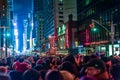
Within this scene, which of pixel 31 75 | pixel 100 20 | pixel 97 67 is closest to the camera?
pixel 31 75

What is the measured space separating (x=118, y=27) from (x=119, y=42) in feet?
20.1

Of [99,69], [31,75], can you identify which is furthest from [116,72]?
[31,75]

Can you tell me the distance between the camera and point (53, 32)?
18500 centimetres

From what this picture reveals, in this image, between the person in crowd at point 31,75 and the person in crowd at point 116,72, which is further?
the person in crowd at point 116,72

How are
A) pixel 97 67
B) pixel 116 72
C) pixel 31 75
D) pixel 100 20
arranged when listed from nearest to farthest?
pixel 31 75
pixel 97 67
pixel 116 72
pixel 100 20

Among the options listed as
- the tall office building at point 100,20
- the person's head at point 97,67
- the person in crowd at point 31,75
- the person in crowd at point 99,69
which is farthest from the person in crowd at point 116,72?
the tall office building at point 100,20

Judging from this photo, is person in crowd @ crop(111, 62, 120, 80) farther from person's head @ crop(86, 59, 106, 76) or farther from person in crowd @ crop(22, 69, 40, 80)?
person in crowd @ crop(22, 69, 40, 80)

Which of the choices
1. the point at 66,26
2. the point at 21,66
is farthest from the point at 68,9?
the point at 21,66

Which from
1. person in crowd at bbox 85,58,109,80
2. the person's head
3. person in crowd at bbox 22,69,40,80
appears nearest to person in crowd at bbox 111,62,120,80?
person in crowd at bbox 85,58,109,80

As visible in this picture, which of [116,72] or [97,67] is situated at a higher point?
[97,67]

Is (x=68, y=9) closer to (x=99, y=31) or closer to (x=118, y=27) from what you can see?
(x=99, y=31)

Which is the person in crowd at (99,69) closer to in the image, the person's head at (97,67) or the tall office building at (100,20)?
the person's head at (97,67)

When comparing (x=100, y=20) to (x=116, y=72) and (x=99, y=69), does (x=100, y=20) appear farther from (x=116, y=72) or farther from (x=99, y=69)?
(x=99, y=69)

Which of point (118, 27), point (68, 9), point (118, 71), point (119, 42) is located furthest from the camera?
point (68, 9)
